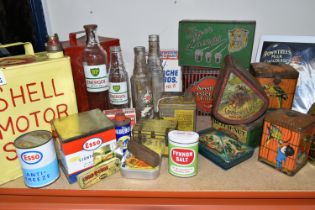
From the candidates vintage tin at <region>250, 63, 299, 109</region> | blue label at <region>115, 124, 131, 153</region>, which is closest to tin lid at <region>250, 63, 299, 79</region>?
vintage tin at <region>250, 63, 299, 109</region>

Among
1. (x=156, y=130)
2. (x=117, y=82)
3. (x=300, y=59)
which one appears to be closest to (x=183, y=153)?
(x=156, y=130)

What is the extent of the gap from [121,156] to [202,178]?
225 mm

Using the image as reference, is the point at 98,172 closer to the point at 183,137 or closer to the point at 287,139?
the point at 183,137

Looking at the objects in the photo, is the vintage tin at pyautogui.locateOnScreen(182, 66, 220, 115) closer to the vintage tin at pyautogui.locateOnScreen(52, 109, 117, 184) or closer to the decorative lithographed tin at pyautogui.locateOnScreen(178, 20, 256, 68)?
the decorative lithographed tin at pyautogui.locateOnScreen(178, 20, 256, 68)

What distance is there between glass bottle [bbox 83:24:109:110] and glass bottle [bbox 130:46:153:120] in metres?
0.10

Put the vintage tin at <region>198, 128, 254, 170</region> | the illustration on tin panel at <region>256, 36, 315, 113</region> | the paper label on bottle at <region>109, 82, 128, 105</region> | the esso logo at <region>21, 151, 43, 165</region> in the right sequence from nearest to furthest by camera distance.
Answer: the esso logo at <region>21, 151, 43, 165</region> → the vintage tin at <region>198, 128, 254, 170</region> → the paper label on bottle at <region>109, 82, 128, 105</region> → the illustration on tin panel at <region>256, 36, 315, 113</region>

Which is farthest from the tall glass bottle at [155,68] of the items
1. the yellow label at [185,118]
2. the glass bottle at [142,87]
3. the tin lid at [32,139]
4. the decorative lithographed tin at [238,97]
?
the tin lid at [32,139]

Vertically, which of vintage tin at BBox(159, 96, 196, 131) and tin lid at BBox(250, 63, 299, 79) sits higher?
tin lid at BBox(250, 63, 299, 79)

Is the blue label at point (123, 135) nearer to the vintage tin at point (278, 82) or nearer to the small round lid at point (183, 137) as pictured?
the small round lid at point (183, 137)

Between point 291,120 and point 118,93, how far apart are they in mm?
492

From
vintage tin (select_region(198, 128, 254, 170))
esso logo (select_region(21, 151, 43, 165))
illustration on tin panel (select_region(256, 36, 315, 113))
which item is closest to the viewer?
esso logo (select_region(21, 151, 43, 165))

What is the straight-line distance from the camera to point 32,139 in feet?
2.25

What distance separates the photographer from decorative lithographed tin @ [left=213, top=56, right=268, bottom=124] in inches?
30.5

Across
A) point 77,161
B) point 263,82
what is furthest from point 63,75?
point 263,82
